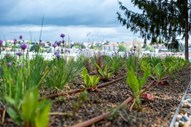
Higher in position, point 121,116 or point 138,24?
point 138,24

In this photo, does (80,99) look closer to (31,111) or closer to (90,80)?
(31,111)

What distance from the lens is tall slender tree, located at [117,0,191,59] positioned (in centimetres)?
1909

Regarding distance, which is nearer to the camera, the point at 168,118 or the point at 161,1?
the point at 168,118

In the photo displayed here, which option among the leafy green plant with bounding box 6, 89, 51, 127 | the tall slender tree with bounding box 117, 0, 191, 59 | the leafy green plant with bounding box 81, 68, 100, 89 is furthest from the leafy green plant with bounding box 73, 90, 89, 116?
the tall slender tree with bounding box 117, 0, 191, 59

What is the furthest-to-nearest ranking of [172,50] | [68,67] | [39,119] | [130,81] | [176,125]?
[172,50], [68,67], [130,81], [176,125], [39,119]

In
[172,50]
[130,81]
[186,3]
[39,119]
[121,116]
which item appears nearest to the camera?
[39,119]

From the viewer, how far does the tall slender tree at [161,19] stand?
62.6ft

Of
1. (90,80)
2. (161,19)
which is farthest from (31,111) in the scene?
(161,19)

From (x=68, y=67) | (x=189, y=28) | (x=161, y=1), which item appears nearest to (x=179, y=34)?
(x=189, y=28)

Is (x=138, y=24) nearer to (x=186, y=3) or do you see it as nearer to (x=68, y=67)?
(x=186, y=3)

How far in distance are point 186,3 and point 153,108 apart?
16806mm

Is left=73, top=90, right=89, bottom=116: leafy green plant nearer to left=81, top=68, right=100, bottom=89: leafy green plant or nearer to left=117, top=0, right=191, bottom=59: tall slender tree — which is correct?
left=81, top=68, right=100, bottom=89: leafy green plant

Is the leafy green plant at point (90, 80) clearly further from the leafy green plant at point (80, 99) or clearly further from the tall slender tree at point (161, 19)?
the tall slender tree at point (161, 19)

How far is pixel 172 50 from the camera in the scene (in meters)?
20.7
